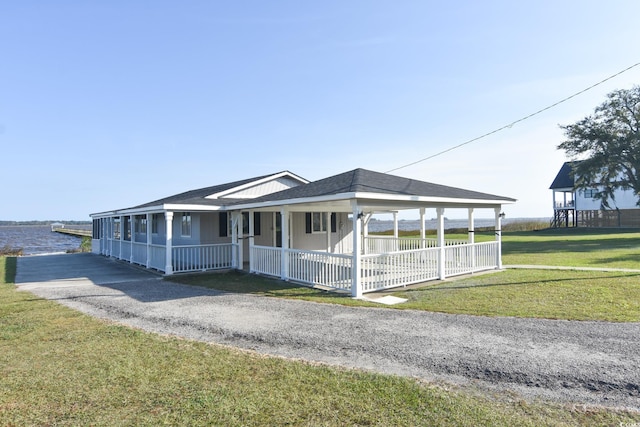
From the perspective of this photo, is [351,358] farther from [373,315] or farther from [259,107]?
[259,107]

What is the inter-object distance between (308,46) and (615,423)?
1434cm

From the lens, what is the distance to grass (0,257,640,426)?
11.5 feet

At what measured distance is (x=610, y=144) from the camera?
31484 mm

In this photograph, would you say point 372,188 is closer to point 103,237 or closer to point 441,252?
point 441,252

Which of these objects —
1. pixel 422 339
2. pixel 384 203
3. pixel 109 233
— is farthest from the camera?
pixel 109 233

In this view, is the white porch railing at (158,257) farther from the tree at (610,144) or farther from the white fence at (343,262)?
the tree at (610,144)

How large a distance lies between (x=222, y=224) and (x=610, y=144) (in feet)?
110

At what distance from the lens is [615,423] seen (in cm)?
342

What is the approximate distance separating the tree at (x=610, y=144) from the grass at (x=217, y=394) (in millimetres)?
35801

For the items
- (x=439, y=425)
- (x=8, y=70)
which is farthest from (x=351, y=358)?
(x=8, y=70)

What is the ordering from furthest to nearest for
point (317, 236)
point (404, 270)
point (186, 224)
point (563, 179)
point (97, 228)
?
point (563, 179)
point (97, 228)
point (317, 236)
point (186, 224)
point (404, 270)

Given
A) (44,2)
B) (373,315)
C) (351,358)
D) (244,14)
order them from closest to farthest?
(351,358) < (373,315) < (44,2) < (244,14)

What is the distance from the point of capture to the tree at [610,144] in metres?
31.0

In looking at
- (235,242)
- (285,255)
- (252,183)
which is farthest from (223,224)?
(285,255)
